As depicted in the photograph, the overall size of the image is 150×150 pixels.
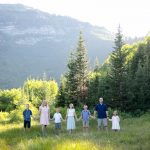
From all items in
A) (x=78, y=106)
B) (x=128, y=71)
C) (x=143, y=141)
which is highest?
(x=128, y=71)

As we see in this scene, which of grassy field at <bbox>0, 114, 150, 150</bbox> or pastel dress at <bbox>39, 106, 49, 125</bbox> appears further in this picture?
pastel dress at <bbox>39, 106, 49, 125</bbox>

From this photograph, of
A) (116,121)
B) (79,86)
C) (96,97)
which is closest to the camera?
(116,121)

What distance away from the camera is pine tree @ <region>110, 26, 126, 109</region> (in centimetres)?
5212

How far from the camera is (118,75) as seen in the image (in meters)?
52.8

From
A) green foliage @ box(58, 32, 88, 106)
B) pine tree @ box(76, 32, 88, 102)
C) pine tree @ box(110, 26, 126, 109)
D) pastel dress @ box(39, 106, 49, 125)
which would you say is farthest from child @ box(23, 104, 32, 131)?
pine tree @ box(76, 32, 88, 102)

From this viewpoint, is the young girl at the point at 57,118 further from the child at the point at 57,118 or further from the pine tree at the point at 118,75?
the pine tree at the point at 118,75

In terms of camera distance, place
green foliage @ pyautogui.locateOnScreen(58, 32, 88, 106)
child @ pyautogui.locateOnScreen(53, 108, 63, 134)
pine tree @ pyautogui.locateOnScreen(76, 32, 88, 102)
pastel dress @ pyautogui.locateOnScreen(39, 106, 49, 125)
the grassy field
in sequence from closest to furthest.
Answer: the grassy field, pastel dress @ pyautogui.locateOnScreen(39, 106, 49, 125), child @ pyautogui.locateOnScreen(53, 108, 63, 134), green foliage @ pyautogui.locateOnScreen(58, 32, 88, 106), pine tree @ pyautogui.locateOnScreen(76, 32, 88, 102)

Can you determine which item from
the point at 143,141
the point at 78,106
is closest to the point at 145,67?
the point at 78,106

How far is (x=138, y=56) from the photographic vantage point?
62406 millimetres

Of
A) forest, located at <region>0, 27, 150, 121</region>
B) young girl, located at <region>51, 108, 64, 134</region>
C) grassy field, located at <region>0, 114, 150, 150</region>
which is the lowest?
grassy field, located at <region>0, 114, 150, 150</region>

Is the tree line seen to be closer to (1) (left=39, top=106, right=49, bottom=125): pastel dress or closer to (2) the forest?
(2) the forest

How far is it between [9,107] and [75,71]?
64.4 ft

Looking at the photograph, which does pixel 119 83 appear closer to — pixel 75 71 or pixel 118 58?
pixel 118 58

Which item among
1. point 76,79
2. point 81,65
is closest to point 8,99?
point 81,65
